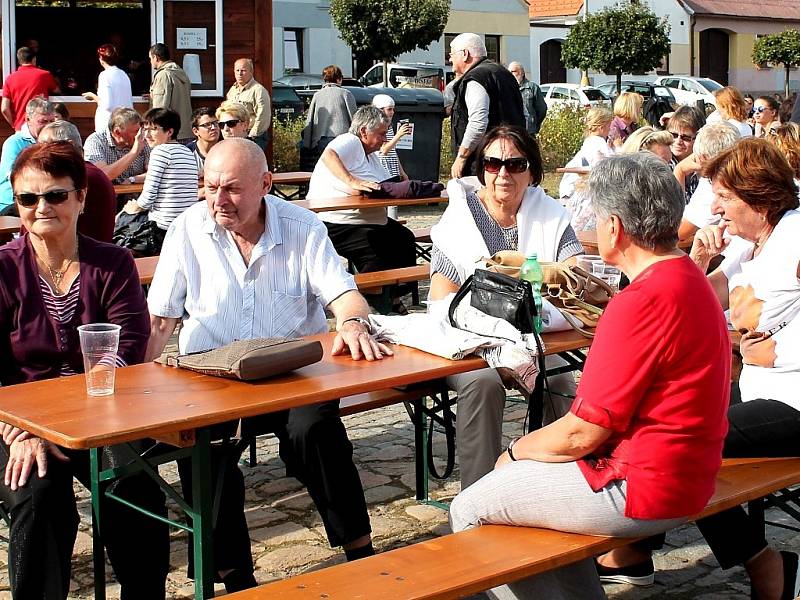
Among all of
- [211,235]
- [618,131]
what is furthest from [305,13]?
[211,235]

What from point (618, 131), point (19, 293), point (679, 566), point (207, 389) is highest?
point (618, 131)

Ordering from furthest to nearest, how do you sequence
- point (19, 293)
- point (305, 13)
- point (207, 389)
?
point (305, 13) < point (19, 293) < point (207, 389)

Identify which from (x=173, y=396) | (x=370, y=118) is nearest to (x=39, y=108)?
(x=370, y=118)

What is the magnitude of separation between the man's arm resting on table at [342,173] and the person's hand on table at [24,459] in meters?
5.29

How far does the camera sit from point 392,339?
3.95 metres

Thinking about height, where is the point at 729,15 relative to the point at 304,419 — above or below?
above

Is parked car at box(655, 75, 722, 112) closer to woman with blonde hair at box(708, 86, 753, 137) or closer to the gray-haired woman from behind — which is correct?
woman with blonde hair at box(708, 86, 753, 137)

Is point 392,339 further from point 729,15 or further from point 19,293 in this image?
point 729,15

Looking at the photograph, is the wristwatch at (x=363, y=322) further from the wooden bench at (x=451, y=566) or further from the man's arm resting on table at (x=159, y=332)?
the wooden bench at (x=451, y=566)

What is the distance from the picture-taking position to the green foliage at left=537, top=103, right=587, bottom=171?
2014 centimetres

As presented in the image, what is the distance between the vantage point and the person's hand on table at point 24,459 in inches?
132

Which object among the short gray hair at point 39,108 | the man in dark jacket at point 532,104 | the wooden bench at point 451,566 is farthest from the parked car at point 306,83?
the wooden bench at point 451,566

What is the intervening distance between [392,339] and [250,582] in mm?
906

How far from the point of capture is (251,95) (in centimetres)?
1379
